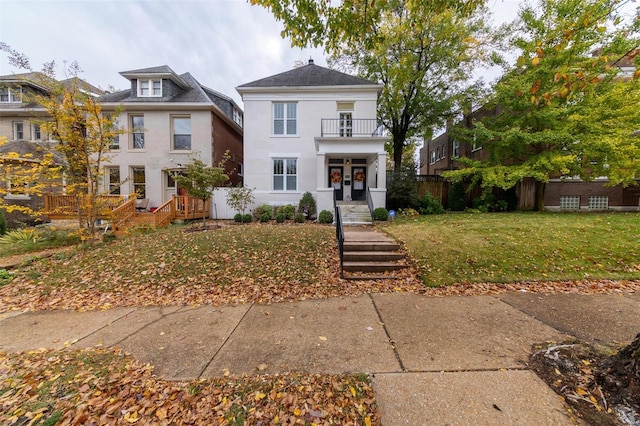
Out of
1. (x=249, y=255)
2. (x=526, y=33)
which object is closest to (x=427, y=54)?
(x=526, y=33)

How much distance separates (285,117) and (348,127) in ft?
12.3

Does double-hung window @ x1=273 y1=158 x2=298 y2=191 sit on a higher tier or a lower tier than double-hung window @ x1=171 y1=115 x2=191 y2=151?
lower

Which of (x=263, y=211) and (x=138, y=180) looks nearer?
(x=263, y=211)

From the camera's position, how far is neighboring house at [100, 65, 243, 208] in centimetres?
1466

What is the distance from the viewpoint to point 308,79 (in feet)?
47.7

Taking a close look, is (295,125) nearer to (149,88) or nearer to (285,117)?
(285,117)

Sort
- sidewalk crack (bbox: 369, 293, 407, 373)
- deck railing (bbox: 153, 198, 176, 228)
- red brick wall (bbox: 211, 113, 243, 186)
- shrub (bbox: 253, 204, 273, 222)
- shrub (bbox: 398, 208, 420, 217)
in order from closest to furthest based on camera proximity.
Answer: sidewalk crack (bbox: 369, 293, 407, 373) < deck railing (bbox: 153, 198, 176, 228) < shrub (bbox: 398, 208, 420, 217) < shrub (bbox: 253, 204, 273, 222) < red brick wall (bbox: 211, 113, 243, 186)

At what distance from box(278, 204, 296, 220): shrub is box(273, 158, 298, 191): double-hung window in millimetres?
1603

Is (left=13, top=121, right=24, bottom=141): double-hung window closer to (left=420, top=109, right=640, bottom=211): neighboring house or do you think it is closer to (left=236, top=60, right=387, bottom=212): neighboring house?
(left=236, top=60, right=387, bottom=212): neighboring house

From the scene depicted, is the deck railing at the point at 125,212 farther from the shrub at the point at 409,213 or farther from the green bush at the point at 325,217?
the shrub at the point at 409,213

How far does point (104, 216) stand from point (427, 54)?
63.3 feet

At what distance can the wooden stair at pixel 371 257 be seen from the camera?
5.88m

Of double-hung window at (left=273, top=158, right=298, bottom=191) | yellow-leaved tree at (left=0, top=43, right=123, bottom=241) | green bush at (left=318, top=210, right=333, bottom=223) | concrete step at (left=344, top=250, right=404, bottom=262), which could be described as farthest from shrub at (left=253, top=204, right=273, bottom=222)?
concrete step at (left=344, top=250, right=404, bottom=262)

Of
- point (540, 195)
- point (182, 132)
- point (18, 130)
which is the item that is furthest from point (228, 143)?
point (540, 195)
